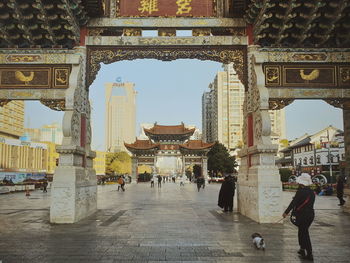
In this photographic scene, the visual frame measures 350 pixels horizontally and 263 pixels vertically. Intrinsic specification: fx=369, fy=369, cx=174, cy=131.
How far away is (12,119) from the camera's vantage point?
229 ft

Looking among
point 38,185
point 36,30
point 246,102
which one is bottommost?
point 38,185

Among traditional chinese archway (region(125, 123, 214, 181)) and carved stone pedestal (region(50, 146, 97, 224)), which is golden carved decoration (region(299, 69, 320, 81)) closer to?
carved stone pedestal (region(50, 146, 97, 224))

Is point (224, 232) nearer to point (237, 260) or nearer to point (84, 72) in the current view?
point (237, 260)

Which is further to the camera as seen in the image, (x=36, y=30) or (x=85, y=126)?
(x=85, y=126)

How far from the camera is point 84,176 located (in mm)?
11445

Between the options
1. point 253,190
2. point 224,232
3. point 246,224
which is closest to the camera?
point 224,232

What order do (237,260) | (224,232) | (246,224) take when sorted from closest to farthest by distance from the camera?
1. (237,260)
2. (224,232)
3. (246,224)

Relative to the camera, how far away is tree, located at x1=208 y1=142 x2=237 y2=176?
208ft

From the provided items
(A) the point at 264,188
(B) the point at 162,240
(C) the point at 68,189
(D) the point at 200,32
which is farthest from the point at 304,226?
(D) the point at 200,32

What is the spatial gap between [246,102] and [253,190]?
3064 mm

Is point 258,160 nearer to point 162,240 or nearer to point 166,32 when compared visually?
point 162,240

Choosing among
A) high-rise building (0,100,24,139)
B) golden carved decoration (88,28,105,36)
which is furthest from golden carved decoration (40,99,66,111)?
high-rise building (0,100,24,139)

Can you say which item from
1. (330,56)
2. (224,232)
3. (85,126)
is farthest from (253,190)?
(85,126)

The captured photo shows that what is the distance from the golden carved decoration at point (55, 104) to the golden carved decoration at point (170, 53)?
1.15m
